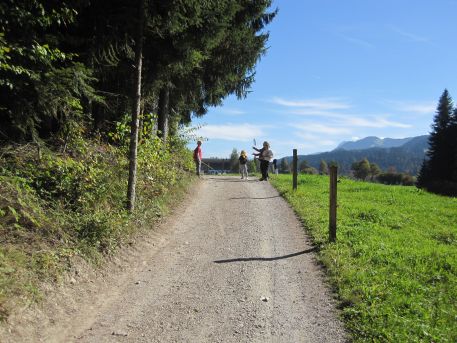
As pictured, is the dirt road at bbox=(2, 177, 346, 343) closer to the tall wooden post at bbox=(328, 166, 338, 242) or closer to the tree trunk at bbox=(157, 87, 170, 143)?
the tall wooden post at bbox=(328, 166, 338, 242)

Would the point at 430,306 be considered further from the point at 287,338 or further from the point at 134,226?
the point at 134,226

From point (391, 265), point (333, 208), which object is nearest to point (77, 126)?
point (333, 208)

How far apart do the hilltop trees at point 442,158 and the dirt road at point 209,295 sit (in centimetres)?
5618

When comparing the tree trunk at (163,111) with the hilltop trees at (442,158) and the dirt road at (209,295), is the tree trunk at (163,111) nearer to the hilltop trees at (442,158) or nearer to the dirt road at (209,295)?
the dirt road at (209,295)

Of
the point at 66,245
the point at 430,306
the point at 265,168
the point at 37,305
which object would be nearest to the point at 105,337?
the point at 37,305

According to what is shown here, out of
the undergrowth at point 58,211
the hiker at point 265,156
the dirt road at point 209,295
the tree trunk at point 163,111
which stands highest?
the tree trunk at point 163,111

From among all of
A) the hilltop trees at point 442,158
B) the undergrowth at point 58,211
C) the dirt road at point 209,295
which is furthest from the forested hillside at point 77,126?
the hilltop trees at point 442,158

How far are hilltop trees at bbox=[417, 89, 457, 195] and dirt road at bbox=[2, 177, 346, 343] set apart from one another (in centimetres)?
5618

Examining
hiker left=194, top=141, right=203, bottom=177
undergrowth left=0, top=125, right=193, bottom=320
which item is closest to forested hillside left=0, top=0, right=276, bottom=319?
undergrowth left=0, top=125, right=193, bottom=320

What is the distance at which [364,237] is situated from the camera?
8812 millimetres

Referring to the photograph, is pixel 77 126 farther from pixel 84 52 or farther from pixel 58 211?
pixel 58 211

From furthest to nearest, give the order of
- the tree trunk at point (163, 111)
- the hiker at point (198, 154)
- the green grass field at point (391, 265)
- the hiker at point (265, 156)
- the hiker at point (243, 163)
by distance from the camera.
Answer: the hiker at point (243, 163)
the hiker at point (198, 154)
the hiker at point (265, 156)
the tree trunk at point (163, 111)
the green grass field at point (391, 265)

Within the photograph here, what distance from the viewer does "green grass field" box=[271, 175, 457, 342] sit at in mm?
4889

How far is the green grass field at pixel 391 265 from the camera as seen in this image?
4889mm
